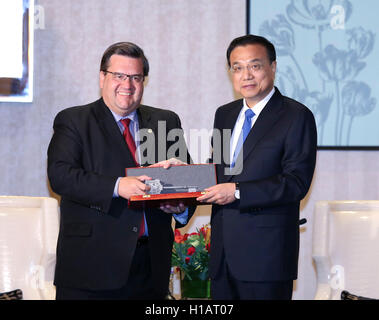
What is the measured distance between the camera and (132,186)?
2.43m

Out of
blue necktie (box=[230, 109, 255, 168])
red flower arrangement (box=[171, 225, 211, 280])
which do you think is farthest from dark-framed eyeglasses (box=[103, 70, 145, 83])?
red flower arrangement (box=[171, 225, 211, 280])

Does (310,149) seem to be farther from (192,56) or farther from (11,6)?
(11,6)

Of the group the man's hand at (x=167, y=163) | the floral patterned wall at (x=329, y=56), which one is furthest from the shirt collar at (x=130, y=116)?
the floral patterned wall at (x=329, y=56)

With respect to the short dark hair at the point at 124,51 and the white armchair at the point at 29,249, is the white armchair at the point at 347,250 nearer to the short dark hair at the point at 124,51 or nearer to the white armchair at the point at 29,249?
the short dark hair at the point at 124,51

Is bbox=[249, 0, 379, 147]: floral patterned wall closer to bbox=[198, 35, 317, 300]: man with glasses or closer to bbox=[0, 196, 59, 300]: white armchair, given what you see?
bbox=[198, 35, 317, 300]: man with glasses

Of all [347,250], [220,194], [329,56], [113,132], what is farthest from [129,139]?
[329,56]

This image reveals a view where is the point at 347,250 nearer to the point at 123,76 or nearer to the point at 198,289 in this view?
the point at 198,289

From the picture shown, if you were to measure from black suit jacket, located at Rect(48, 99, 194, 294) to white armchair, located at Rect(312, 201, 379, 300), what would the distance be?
2.46ft

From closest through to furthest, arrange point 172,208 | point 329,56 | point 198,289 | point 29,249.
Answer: point 172,208 → point 29,249 → point 198,289 → point 329,56

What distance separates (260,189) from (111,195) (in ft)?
2.07

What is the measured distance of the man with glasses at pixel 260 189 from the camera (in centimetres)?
249

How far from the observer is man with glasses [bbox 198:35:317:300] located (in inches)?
98.1
